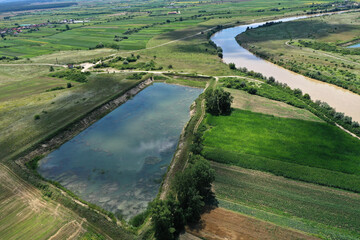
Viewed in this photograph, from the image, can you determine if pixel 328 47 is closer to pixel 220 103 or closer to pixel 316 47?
pixel 316 47

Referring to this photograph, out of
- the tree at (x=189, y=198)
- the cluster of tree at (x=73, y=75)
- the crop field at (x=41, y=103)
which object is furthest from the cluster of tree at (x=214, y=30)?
the tree at (x=189, y=198)

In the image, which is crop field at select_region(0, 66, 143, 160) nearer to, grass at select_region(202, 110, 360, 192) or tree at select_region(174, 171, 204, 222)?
grass at select_region(202, 110, 360, 192)

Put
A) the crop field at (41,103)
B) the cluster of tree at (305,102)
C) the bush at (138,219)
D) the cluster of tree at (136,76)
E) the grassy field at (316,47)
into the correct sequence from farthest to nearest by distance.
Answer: the cluster of tree at (136,76) → the grassy field at (316,47) → the crop field at (41,103) → the cluster of tree at (305,102) → the bush at (138,219)

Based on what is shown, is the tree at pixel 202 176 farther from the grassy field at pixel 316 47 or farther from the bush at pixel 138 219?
the grassy field at pixel 316 47

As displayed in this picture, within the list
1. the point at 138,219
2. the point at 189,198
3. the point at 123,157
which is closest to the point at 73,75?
the point at 123,157

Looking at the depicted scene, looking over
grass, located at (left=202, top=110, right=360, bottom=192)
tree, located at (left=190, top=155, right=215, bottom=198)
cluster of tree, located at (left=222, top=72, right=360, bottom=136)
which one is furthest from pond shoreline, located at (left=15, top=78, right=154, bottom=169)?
cluster of tree, located at (left=222, top=72, right=360, bottom=136)
